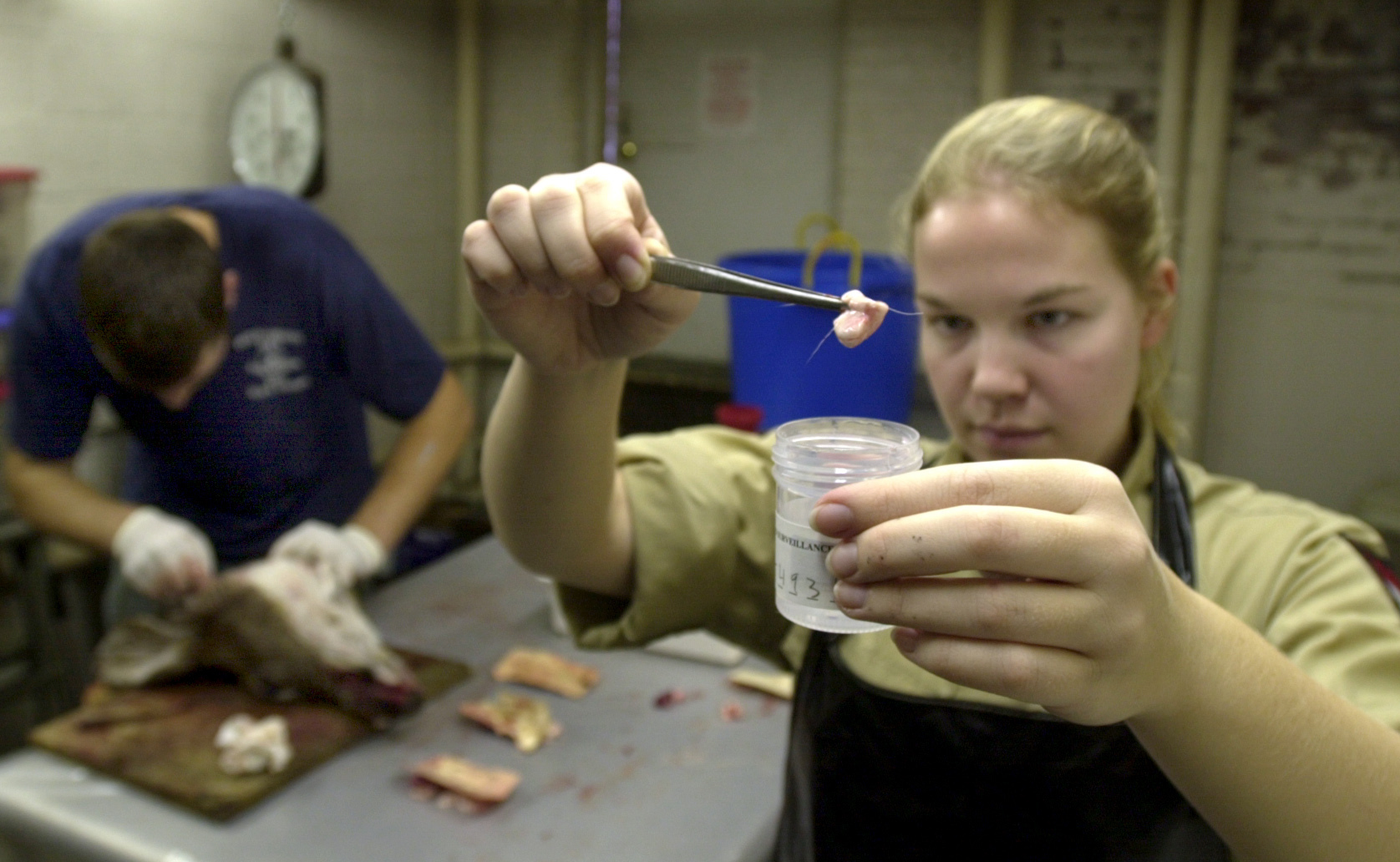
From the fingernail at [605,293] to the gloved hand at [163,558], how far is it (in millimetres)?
1358

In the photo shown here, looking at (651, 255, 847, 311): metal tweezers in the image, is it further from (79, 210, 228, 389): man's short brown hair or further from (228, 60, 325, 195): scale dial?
(228, 60, 325, 195): scale dial

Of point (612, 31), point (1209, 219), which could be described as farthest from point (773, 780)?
point (1209, 219)

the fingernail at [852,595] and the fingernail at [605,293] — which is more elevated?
the fingernail at [605,293]

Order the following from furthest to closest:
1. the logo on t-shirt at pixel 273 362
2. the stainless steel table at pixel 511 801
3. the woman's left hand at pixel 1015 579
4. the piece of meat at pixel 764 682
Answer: the logo on t-shirt at pixel 273 362
the piece of meat at pixel 764 682
the stainless steel table at pixel 511 801
the woman's left hand at pixel 1015 579

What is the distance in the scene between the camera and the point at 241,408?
77.4 inches

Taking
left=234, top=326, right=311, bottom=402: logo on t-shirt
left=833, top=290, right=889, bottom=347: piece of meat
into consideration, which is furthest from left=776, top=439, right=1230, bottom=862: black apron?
left=234, top=326, right=311, bottom=402: logo on t-shirt

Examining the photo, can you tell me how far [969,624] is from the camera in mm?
558

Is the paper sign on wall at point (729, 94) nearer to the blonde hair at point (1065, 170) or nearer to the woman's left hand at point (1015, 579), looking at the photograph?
the blonde hair at point (1065, 170)

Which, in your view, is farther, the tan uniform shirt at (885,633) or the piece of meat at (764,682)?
the piece of meat at (764,682)

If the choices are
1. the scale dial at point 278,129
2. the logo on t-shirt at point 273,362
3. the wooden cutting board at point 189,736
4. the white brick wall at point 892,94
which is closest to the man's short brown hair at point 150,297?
the logo on t-shirt at point 273,362

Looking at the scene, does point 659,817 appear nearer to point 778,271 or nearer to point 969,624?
point 969,624

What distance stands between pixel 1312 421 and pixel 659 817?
2.26m

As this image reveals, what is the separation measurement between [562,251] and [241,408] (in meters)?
1.50

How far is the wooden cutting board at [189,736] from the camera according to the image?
130cm
